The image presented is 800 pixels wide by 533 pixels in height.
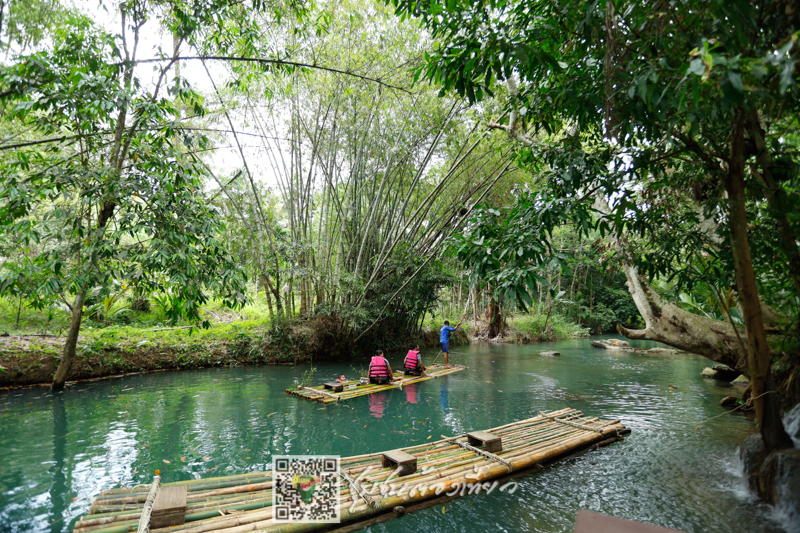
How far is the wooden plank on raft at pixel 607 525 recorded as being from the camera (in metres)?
A: 1.36

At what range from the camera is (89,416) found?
5582 millimetres

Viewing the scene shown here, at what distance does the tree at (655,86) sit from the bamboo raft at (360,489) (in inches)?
81.0

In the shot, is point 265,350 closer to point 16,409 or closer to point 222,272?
point 16,409

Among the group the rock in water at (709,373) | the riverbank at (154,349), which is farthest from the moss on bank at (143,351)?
the rock in water at (709,373)

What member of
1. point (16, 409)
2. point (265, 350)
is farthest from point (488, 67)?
point (265, 350)

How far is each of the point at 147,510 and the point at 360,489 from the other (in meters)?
1.40

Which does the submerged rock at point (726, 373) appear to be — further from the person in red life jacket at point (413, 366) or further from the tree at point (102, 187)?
the tree at point (102, 187)

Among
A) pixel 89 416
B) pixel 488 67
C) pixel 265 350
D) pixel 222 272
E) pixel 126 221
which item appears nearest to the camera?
pixel 488 67

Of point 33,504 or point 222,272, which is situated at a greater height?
point 222,272

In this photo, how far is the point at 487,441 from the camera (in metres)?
3.98

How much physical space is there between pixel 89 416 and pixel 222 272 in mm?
3225

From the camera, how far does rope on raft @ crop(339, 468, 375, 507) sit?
9.73 feet

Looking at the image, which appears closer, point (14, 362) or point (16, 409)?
point (16, 409)

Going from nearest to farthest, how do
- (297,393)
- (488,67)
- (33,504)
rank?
(488,67)
(33,504)
(297,393)
